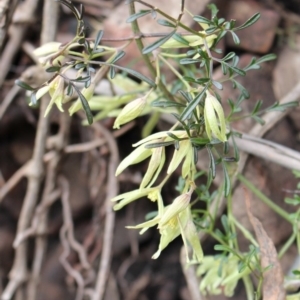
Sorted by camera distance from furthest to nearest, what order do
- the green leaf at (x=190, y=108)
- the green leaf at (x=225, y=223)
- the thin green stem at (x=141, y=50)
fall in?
the green leaf at (x=225, y=223), the thin green stem at (x=141, y=50), the green leaf at (x=190, y=108)

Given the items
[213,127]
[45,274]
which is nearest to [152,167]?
[213,127]

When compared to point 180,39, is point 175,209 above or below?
below

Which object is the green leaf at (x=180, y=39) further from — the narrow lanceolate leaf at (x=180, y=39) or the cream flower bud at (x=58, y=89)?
the cream flower bud at (x=58, y=89)

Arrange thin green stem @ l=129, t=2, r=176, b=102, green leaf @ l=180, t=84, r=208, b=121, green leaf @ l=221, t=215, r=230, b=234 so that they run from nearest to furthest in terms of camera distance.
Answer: green leaf @ l=180, t=84, r=208, b=121, thin green stem @ l=129, t=2, r=176, b=102, green leaf @ l=221, t=215, r=230, b=234

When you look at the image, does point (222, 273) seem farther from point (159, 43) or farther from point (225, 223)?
point (159, 43)

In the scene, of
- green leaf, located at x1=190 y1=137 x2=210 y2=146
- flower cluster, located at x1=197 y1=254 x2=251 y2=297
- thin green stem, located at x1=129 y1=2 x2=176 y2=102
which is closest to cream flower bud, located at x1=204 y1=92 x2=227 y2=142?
green leaf, located at x1=190 y1=137 x2=210 y2=146

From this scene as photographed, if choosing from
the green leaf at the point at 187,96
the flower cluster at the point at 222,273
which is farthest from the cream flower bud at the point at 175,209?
the flower cluster at the point at 222,273

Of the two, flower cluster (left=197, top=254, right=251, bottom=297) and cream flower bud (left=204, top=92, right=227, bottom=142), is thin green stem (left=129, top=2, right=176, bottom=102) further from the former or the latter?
flower cluster (left=197, top=254, right=251, bottom=297)

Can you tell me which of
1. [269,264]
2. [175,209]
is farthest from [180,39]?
[269,264]

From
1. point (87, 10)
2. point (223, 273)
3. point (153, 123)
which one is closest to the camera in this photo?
point (223, 273)

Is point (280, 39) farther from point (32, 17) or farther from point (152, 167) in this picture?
point (152, 167)

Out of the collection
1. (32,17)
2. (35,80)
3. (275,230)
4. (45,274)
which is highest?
(32,17)
